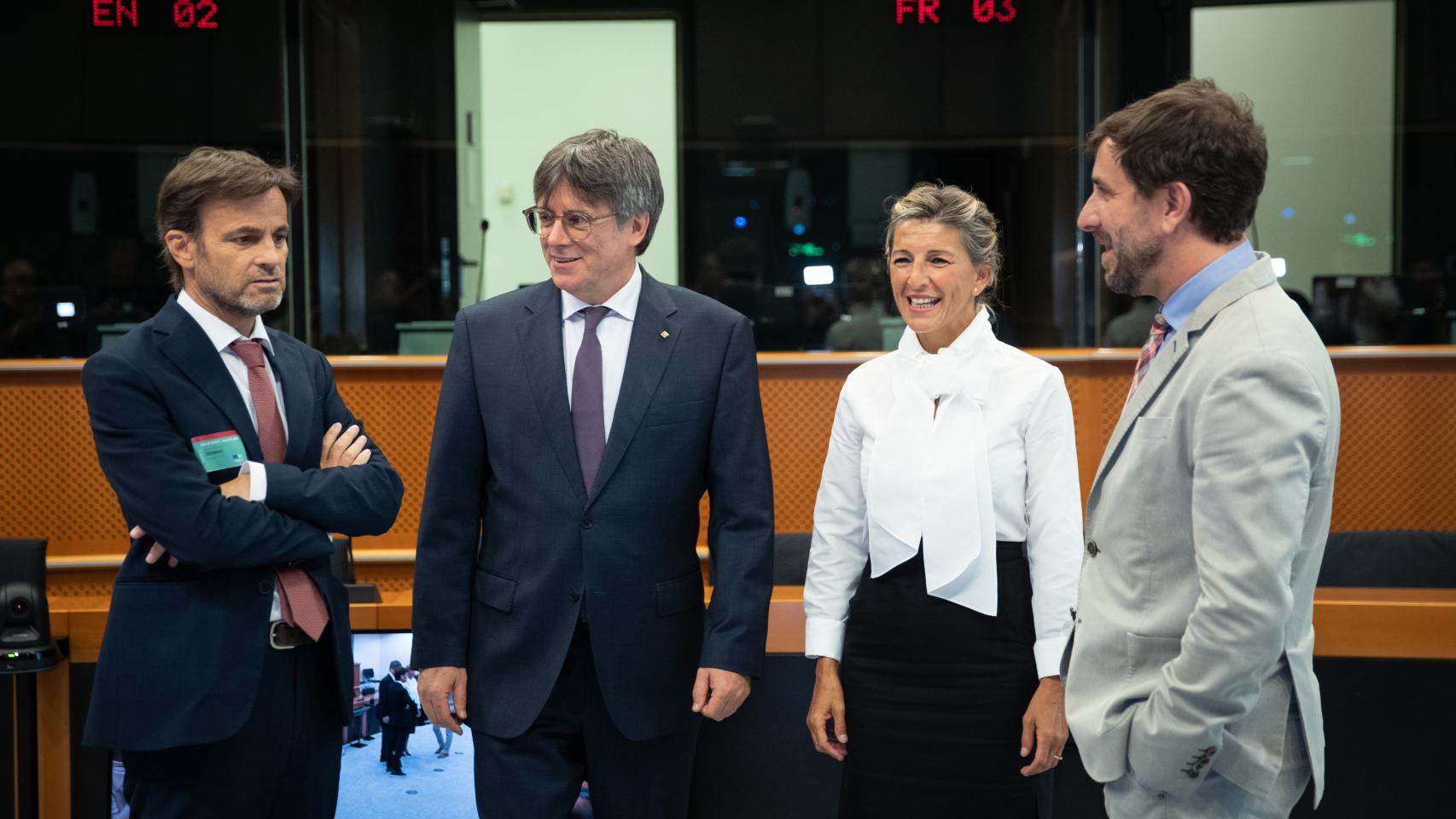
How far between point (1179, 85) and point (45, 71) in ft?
30.1

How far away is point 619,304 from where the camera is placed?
2.19 metres

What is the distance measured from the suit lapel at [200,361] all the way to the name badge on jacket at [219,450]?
2 cm

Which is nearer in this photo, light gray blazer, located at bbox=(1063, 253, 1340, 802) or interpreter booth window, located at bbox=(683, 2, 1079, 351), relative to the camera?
light gray blazer, located at bbox=(1063, 253, 1340, 802)

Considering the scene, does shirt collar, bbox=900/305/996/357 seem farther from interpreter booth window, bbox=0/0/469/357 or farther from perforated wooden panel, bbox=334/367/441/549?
interpreter booth window, bbox=0/0/469/357

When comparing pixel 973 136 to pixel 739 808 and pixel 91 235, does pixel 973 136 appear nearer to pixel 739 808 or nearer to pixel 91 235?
pixel 91 235

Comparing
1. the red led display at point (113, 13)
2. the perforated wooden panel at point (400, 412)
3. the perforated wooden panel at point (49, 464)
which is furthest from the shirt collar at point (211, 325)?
the red led display at point (113, 13)

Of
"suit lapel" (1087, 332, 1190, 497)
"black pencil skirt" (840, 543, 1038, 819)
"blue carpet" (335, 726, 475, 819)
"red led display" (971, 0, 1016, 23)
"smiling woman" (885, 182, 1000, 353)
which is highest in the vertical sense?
"red led display" (971, 0, 1016, 23)

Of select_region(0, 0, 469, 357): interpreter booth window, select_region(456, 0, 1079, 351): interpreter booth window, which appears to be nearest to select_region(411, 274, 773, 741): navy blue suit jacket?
select_region(0, 0, 469, 357): interpreter booth window

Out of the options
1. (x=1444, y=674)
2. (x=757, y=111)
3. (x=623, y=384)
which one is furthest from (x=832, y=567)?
(x=757, y=111)

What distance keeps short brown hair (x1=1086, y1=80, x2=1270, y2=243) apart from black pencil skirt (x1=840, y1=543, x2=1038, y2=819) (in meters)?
0.81

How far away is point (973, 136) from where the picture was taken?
32.4 ft

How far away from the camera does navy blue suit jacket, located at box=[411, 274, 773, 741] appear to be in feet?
6.79

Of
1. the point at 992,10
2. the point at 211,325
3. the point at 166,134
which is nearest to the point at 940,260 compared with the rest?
the point at 211,325

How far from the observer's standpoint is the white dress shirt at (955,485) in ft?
7.09
